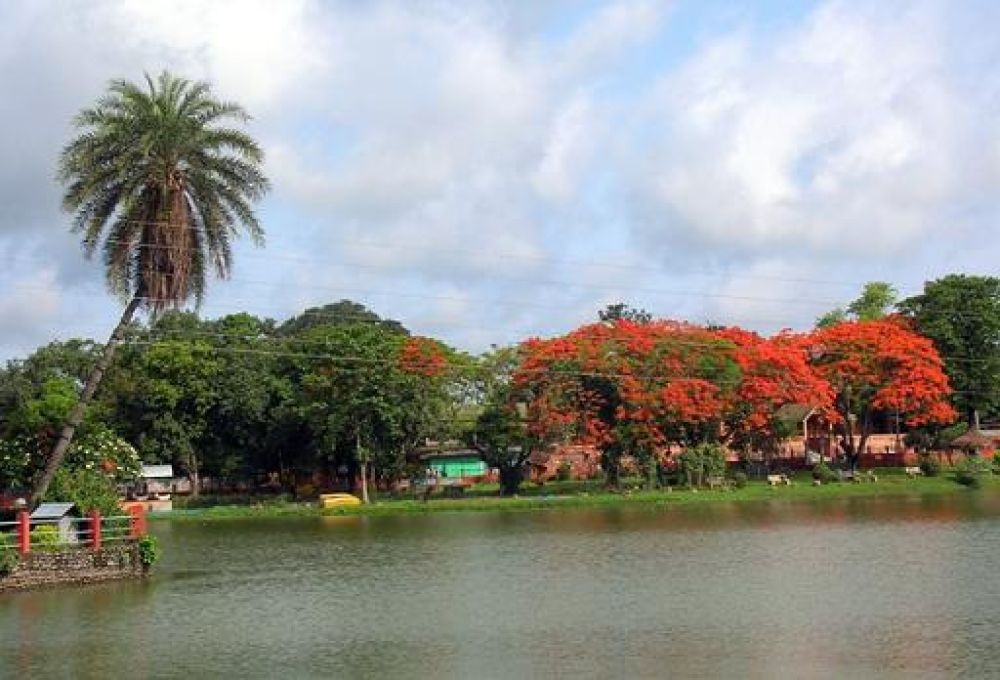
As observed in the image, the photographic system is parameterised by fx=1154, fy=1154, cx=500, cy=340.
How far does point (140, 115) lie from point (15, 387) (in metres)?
50.1

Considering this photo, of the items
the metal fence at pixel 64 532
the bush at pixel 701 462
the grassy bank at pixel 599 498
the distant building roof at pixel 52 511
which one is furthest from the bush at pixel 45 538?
the bush at pixel 701 462

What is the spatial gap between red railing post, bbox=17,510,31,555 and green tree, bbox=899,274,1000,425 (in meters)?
58.0

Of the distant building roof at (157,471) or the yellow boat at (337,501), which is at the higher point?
the distant building roof at (157,471)

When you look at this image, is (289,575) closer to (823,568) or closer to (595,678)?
(823,568)

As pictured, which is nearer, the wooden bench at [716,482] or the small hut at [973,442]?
the wooden bench at [716,482]

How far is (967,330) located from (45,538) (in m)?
59.8

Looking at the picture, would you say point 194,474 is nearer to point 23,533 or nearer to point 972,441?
point 23,533

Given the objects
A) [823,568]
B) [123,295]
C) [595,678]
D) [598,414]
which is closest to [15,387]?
[598,414]

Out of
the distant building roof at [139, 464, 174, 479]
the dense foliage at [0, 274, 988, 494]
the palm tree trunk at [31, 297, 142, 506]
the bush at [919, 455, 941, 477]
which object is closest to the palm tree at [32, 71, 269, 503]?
the palm tree trunk at [31, 297, 142, 506]

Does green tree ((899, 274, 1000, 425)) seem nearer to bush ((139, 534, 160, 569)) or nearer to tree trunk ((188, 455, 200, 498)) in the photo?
tree trunk ((188, 455, 200, 498))

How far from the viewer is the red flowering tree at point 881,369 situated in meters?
65.6

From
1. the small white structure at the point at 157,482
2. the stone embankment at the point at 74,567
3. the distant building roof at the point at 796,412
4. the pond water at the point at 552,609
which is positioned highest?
the distant building roof at the point at 796,412

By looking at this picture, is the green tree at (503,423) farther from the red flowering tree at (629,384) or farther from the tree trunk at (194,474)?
the tree trunk at (194,474)

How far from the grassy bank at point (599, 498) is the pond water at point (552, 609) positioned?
16.6 meters
